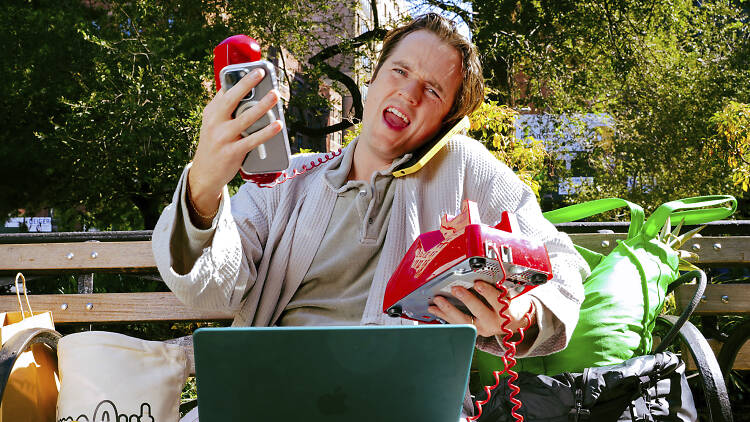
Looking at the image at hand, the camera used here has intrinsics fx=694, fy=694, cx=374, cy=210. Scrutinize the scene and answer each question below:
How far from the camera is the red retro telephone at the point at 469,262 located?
115 centimetres

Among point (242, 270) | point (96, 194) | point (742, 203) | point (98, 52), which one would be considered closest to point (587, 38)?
point (742, 203)

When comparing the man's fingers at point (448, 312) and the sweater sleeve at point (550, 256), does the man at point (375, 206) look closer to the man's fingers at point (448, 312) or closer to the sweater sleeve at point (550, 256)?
the sweater sleeve at point (550, 256)

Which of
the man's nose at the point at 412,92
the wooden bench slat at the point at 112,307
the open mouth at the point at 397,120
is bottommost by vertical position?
the wooden bench slat at the point at 112,307

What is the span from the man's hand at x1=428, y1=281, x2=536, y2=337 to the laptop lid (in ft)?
0.98

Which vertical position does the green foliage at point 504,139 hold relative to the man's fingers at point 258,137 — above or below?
below

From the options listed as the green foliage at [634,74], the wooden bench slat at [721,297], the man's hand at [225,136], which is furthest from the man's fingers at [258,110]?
the green foliage at [634,74]

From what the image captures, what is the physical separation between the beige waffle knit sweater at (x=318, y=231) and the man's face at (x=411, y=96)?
0.31 feet

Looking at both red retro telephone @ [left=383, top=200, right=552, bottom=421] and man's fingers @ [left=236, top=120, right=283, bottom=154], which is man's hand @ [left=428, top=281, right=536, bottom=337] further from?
man's fingers @ [left=236, top=120, right=283, bottom=154]

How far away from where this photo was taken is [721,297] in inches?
106

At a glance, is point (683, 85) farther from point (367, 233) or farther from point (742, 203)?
point (367, 233)

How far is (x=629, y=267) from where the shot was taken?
2.20 m

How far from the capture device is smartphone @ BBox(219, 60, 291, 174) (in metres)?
1.30

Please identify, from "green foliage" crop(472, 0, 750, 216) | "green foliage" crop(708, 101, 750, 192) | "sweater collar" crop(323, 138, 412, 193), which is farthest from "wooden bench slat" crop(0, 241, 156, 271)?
"green foliage" crop(472, 0, 750, 216)

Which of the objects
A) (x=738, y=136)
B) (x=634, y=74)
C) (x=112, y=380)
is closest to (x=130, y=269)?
(x=112, y=380)
